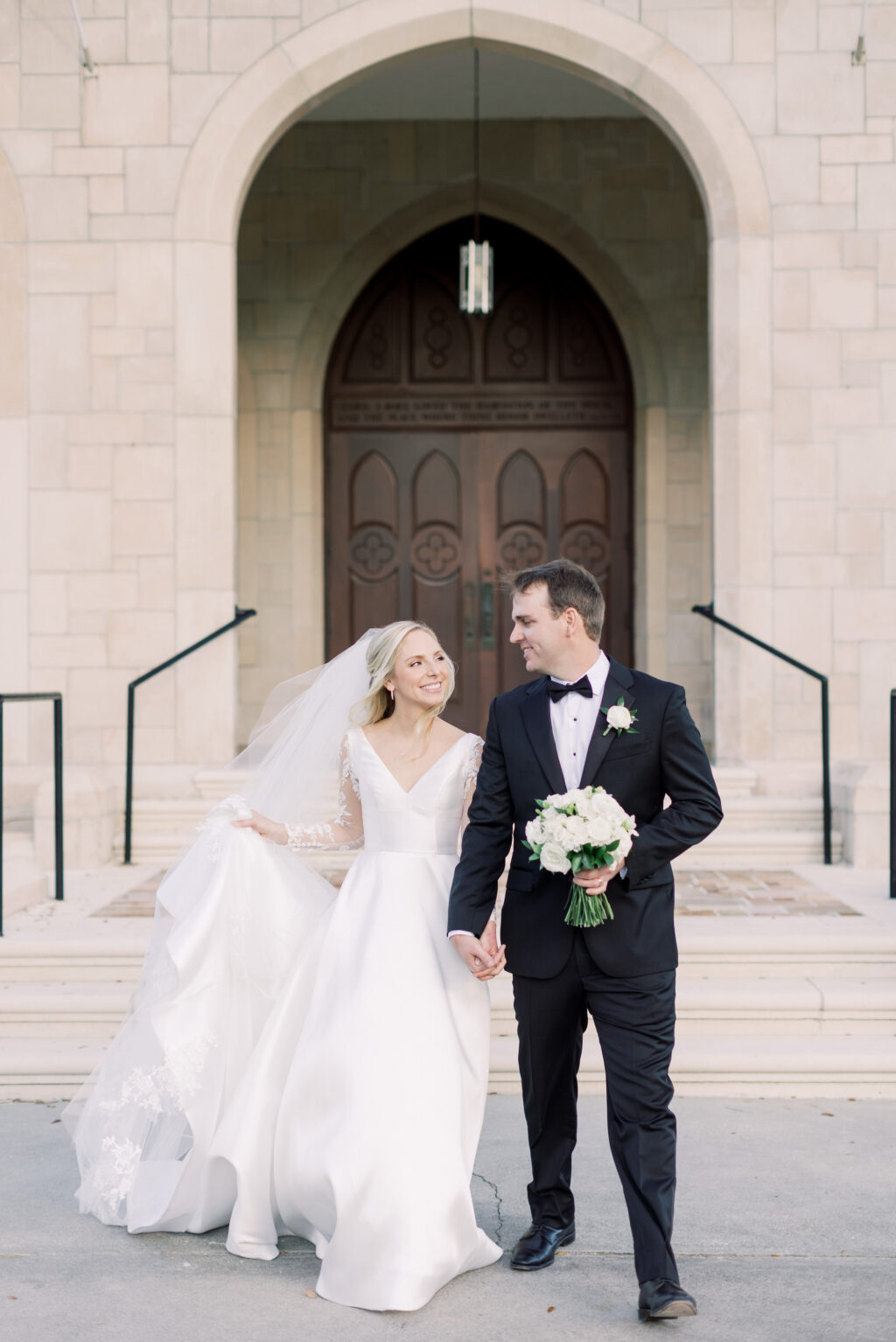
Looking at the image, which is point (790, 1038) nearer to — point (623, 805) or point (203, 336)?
point (623, 805)

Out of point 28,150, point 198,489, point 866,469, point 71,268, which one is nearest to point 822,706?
point 866,469

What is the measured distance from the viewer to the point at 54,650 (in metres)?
8.27

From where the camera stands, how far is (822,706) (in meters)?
7.62

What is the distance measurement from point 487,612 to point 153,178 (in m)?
4.21

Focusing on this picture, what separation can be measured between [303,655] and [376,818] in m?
7.00

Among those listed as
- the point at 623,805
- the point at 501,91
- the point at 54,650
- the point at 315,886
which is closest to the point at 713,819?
the point at 623,805

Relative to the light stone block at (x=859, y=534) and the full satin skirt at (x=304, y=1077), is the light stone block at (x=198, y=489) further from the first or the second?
the full satin skirt at (x=304, y=1077)

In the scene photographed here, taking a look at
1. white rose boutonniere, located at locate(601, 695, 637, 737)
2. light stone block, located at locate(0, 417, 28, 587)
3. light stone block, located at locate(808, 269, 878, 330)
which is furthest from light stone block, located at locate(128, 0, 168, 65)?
white rose boutonniere, located at locate(601, 695, 637, 737)

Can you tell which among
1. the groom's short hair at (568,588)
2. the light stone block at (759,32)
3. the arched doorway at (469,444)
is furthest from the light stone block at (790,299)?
the groom's short hair at (568,588)

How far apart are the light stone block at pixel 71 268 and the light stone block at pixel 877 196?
188 inches

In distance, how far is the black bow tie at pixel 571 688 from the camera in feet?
10.6

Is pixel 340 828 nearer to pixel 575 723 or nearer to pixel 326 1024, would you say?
pixel 326 1024

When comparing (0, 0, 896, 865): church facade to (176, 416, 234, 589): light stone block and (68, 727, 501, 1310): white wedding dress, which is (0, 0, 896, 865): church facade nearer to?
(176, 416, 234, 589): light stone block

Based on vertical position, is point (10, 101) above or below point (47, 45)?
below
